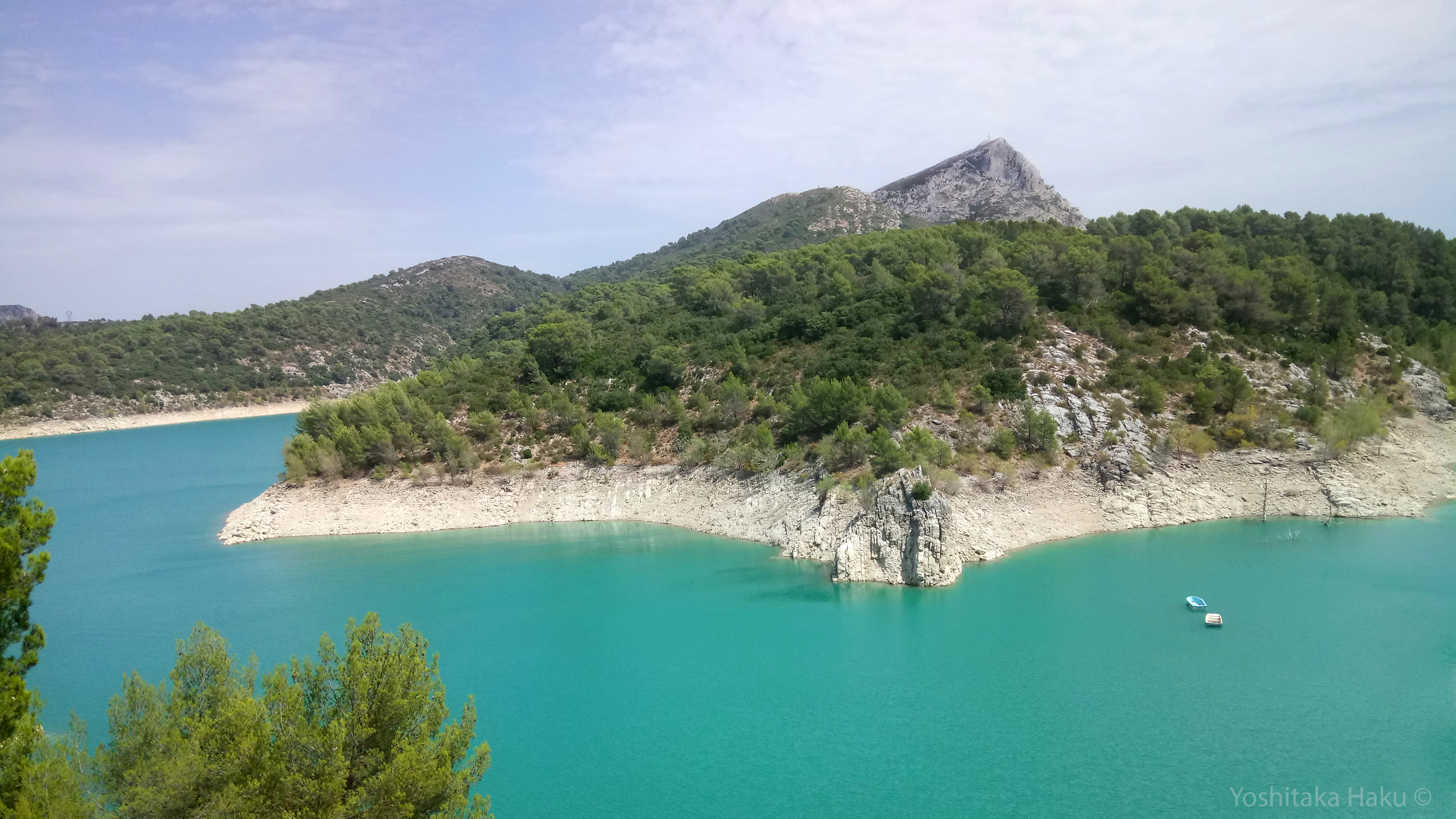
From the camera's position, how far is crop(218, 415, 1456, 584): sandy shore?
28609mm

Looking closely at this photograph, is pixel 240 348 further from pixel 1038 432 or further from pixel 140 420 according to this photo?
pixel 1038 432

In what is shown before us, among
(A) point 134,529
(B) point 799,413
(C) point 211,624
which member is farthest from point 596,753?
(A) point 134,529

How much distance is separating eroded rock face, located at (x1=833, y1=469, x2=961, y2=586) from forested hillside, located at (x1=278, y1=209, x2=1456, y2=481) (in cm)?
268

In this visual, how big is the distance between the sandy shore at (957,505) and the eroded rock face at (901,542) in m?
0.05

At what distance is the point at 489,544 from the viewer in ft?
115

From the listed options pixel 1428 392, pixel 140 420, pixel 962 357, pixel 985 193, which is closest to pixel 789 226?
pixel 985 193

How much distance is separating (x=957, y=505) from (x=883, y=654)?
9928mm

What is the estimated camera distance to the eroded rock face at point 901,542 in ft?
88.2

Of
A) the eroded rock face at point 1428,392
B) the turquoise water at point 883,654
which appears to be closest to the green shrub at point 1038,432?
the turquoise water at point 883,654

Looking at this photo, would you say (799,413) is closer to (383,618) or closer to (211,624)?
(383,618)

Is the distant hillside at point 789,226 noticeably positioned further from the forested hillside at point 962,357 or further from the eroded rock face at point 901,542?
the eroded rock face at point 901,542

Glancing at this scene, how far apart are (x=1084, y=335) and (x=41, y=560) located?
4087 cm

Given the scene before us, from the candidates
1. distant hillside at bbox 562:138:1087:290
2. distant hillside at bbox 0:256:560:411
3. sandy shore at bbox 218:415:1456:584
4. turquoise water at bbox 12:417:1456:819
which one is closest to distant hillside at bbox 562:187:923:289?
distant hillside at bbox 562:138:1087:290

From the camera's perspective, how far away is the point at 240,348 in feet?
343
